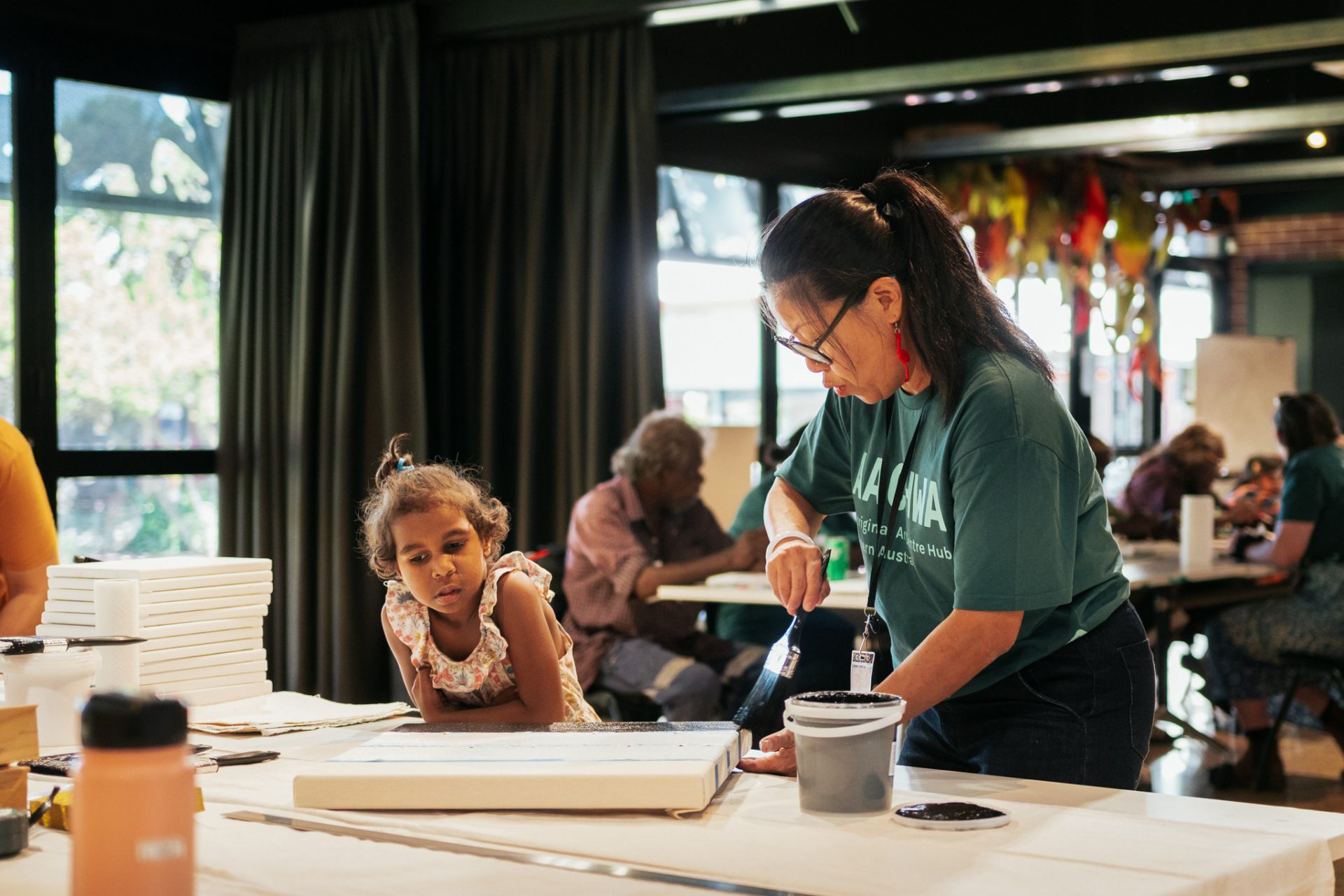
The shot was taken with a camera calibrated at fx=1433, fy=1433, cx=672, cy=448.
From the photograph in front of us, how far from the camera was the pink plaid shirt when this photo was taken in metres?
4.31

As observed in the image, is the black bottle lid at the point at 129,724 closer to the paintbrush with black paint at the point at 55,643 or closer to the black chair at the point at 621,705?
the paintbrush with black paint at the point at 55,643

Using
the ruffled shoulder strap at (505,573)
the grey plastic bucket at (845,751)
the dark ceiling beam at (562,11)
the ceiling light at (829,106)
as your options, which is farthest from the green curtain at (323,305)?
the grey plastic bucket at (845,751)

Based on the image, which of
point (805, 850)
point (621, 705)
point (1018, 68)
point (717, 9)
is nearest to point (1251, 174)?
point (1018, 68)

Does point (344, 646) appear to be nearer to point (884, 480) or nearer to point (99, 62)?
point (99, 62)

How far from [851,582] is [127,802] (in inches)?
143

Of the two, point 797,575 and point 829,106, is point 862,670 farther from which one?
point 829,106

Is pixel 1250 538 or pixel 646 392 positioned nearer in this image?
pixel 646 392

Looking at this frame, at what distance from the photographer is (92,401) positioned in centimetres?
491

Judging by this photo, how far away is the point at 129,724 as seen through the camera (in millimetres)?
760

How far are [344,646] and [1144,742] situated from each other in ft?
12.1

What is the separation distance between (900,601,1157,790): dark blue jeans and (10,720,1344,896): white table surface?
0.17 meters

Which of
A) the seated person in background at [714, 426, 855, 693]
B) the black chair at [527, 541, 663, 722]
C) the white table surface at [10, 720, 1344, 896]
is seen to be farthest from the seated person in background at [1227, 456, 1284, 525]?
the white table surface at [10, 720, 1344, 896]

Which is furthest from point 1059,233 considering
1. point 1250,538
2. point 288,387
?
point 288,387

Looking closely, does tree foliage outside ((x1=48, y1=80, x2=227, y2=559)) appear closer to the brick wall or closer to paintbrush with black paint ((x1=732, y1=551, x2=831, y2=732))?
paintbrush with black paint ((x1=732, y1=551, x2=831, y2=732))
